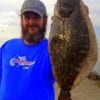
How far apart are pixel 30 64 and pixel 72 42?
1.15m

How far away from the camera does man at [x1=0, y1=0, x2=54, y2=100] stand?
5.52 m

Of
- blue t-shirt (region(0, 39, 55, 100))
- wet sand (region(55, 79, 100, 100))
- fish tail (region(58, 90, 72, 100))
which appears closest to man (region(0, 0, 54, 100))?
blue t-shirt (region(0, 39, 55, 100))

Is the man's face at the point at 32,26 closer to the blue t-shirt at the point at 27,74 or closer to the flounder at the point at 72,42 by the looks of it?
the blue t-shirt at the point at 27,74

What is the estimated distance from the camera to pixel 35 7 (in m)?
5.65

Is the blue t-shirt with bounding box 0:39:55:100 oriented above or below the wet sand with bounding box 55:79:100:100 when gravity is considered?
above

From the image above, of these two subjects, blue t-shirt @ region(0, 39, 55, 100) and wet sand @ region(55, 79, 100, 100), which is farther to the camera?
wet sand @ region(55, 79, 100, 100)

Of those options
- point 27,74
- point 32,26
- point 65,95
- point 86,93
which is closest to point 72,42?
point 65,95

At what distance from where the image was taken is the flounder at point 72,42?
4.55 metres

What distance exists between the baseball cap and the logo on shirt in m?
0.63

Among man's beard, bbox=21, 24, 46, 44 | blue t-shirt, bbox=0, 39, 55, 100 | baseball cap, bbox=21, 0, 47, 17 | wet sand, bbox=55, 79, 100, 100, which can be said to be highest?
baseball cap, bbox=21, 0, 47, 17

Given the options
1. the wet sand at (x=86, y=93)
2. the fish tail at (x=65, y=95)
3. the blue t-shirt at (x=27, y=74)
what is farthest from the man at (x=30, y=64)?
the wet sand at (x=86, y=93)

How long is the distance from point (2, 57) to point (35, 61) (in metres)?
0.60

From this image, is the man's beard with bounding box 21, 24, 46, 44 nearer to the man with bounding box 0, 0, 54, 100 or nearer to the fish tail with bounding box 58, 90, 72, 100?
the man with bounding box 0, 0, 54, 100

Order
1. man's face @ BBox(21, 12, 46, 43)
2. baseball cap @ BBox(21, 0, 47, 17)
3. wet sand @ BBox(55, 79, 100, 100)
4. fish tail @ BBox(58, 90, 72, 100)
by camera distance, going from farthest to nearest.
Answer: wet sand @ BBox(55, 79, 100, 100)
baseball cap @ BBox(21, 0, 47, 17)
man's face @ BBox(21, 12, 46, 43)
fish tail @ BBox(58, 90, 72, 100)
